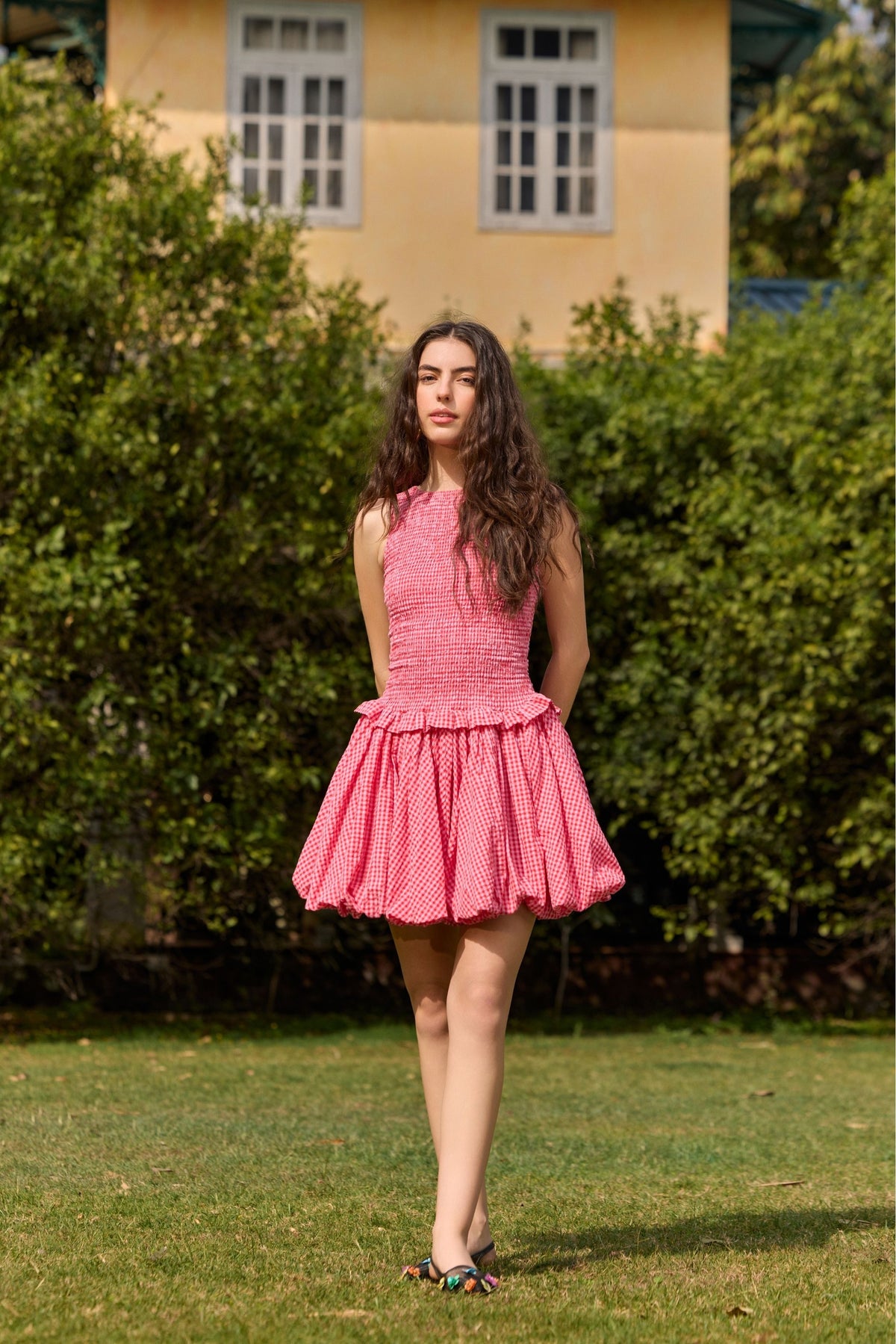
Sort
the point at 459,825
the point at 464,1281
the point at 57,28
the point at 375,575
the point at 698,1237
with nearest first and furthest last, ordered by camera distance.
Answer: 1. the point at 464,1281
2. the point at 459,825
3. the point at 375,575
4. the point at 698,1237
5. the point at 57,28

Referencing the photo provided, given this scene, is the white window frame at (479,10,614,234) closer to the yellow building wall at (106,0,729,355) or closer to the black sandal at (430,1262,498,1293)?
the yellow building wall at (106,0,729,355)

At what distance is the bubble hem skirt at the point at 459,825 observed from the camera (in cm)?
361

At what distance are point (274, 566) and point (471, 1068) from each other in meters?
6.28

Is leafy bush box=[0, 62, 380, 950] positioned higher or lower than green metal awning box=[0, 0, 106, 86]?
lower

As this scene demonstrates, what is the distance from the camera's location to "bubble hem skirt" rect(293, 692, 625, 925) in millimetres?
3611

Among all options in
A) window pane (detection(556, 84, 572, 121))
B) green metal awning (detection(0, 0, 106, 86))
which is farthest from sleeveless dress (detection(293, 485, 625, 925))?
green metal awning (detection(0, 0, 106, 86))

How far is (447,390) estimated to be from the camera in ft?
12.8

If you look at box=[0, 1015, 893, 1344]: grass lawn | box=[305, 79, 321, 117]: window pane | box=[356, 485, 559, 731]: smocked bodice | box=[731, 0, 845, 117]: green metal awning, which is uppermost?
box=[731, 0, 845, 117]: green metal awning

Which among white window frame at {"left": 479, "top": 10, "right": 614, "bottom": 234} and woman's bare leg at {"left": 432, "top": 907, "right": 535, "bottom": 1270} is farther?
white window frame at {"left": 479, "top": 10, "right": 614, "bottom": 234}

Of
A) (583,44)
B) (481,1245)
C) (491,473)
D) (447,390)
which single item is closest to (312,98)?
(583,44)

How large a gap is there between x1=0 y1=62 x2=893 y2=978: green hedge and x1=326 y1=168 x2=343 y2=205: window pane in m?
3.32

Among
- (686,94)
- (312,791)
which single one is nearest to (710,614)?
(312,791)

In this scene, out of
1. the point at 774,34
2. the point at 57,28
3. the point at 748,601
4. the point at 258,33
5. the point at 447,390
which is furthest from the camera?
the point at 57,28

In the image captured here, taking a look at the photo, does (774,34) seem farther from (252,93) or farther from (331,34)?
(252,93)
